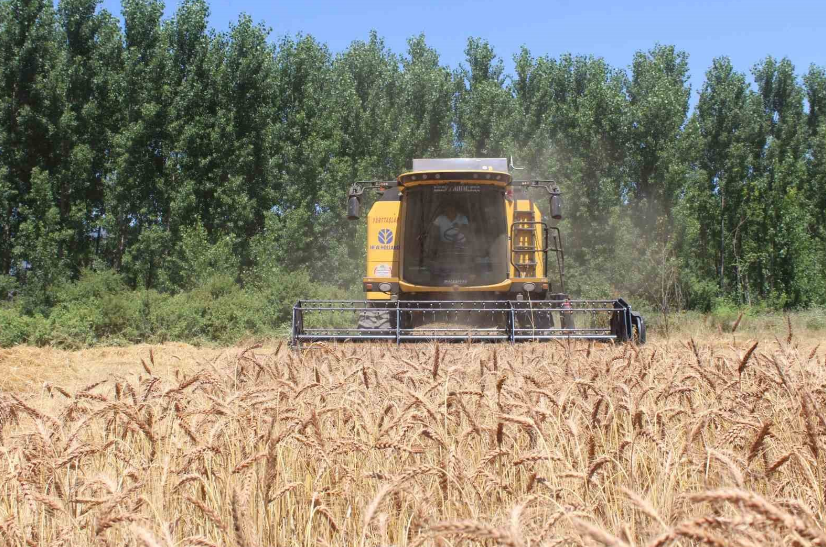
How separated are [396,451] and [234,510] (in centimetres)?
157

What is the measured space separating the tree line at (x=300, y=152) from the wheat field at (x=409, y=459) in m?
20.5

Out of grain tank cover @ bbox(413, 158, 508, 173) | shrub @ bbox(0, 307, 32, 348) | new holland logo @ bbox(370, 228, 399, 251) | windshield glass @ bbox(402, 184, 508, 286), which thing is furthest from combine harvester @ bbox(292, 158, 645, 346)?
shrub @ bbox(0, 307, 32, 348)

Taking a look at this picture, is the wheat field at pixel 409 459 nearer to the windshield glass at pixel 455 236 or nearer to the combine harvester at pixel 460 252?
the combine harvester at pixel 460 252

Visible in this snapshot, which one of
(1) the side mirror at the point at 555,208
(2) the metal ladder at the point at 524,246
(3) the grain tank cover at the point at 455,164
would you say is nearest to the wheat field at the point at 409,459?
(1) the side mirror at the point at 555,208

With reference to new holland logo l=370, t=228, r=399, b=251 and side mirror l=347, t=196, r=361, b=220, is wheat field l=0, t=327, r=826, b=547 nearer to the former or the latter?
side mirror l=347, t=196, r=361, b=220

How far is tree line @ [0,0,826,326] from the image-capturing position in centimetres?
2483

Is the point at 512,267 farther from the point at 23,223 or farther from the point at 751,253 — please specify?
the point at 751,253

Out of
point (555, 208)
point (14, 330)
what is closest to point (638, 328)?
point (555, 208)

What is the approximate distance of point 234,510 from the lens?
156 centimetres

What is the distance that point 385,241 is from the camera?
470 inches

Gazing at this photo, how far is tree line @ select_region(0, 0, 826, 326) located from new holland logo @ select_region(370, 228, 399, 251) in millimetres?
12565

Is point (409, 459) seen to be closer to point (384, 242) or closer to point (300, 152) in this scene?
point (384, 242)

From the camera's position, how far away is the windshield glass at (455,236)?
11047 millimetres

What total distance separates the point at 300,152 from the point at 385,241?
54.8ft
